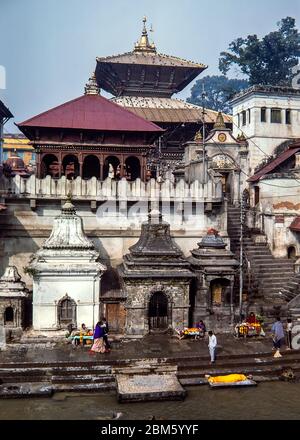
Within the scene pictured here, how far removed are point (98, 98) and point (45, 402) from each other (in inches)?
583

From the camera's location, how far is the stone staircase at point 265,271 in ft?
66.9

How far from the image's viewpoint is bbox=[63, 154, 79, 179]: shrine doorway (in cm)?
2311

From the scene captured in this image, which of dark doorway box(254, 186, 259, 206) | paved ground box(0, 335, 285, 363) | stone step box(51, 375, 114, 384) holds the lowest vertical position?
stone step box(51, 375, 114, 384)

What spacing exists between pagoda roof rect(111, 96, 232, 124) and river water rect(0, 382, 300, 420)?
63.6 feet

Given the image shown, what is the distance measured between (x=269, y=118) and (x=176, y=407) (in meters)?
22.1

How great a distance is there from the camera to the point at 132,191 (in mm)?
20344

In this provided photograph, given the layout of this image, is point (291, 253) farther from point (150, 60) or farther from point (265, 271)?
point (150, 60)

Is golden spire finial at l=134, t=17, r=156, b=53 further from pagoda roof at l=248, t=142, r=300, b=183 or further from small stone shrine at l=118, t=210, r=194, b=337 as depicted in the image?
small stone shrine at l=118, t=210, r=194, b=337

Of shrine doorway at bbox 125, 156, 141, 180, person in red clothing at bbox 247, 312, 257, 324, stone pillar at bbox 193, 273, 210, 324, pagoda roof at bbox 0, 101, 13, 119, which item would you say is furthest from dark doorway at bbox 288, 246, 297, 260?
pagoda roof at bbox 0, 101, 13, 119

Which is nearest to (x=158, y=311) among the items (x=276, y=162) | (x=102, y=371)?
(x=102, y=371)

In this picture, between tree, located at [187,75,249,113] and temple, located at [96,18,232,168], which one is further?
tree, located at [187,75,249,113]

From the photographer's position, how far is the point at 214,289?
1798cm

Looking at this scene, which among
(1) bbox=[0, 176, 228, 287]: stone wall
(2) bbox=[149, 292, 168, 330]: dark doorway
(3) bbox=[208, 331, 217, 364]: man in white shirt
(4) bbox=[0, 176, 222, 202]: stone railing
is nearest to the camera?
(3) bbox=[208, 331, 217, 364]: man in white shirt
